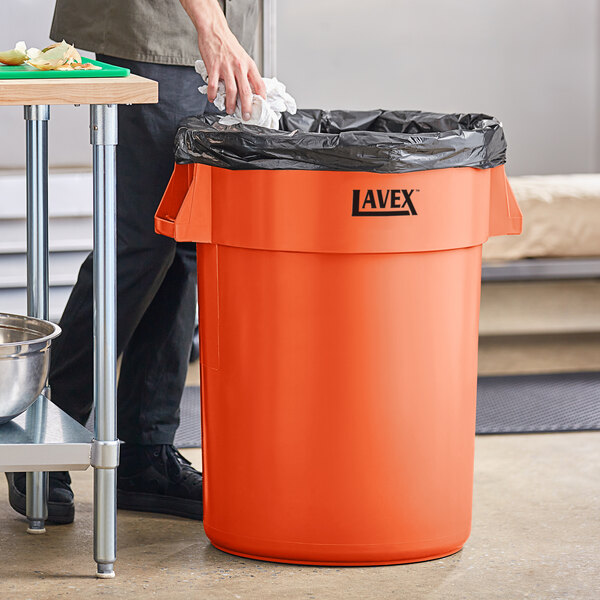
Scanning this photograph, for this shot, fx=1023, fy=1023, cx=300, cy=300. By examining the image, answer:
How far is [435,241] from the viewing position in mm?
1592

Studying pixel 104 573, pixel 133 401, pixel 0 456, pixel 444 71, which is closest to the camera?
pixel 0 456

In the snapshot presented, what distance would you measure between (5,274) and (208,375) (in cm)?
145

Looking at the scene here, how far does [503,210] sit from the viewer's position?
1.74 metres

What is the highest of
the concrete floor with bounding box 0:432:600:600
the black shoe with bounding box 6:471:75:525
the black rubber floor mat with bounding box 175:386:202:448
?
the black shoe with bounding box 6:471:75:525

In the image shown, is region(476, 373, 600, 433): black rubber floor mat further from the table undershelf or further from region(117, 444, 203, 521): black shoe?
the table undershelf

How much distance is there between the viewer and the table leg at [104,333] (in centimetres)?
151

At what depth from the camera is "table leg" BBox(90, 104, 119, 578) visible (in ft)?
4.96

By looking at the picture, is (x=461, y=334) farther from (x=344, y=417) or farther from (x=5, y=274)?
(x=5, y=274)

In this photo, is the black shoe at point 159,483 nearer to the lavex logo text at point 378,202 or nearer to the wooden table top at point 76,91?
the lavex logo text at point 378,202

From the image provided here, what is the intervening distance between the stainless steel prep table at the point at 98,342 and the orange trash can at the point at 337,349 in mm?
145

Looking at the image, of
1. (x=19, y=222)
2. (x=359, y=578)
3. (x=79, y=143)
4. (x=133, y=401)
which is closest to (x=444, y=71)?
(x=79, y=143)

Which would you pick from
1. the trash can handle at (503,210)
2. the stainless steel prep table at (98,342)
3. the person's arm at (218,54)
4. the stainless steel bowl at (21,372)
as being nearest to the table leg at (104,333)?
the stainless steel prep table at (98,342)

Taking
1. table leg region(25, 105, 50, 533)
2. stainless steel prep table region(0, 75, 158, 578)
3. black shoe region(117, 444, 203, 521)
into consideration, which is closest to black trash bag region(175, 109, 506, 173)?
stainless steel prep table region(0, 75, 158, 578)

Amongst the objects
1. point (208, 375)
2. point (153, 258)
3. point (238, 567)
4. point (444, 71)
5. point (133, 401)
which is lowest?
point (238, 567)
